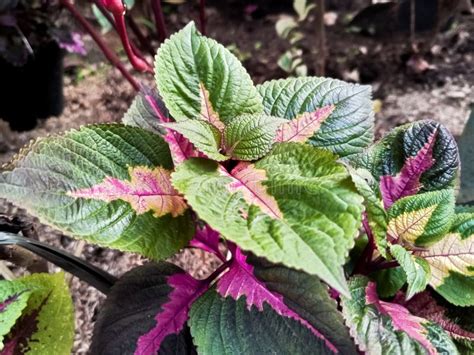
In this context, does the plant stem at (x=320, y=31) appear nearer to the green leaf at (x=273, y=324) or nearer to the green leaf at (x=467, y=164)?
the green leaf at (x=467, y=164)

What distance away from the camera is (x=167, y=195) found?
63 centimetres

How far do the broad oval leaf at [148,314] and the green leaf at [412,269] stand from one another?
0.23 metres

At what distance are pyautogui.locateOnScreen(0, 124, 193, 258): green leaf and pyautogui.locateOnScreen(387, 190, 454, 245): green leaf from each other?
0.22 metres

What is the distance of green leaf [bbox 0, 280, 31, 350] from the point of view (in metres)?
0.65

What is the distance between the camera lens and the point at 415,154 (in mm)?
687

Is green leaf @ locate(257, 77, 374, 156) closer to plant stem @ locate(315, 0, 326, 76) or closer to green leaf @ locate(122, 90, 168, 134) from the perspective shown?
green leaf @ locate(122, 90, 168, 134)

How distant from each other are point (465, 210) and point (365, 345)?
10.6 inches

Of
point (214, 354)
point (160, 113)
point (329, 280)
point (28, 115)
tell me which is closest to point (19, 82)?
point (28, 115)

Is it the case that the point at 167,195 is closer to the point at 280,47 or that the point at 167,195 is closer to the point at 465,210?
the point at 465,210

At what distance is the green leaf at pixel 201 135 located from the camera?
1.91ft

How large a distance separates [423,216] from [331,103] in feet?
0.60

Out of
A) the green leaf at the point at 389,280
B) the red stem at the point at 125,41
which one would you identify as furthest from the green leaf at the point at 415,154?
the red stem at the point at 125,41

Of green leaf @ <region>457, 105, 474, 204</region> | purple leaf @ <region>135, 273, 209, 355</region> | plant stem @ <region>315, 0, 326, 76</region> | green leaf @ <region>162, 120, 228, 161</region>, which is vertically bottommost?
green leaf @ <region>457, 105, 474, 204</region>

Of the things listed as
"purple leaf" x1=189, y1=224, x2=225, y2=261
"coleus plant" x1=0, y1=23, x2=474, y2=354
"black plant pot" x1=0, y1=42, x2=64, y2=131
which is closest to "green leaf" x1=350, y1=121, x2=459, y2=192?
"coleus plant" x1=0, y1=23, x2=474, y2=354
